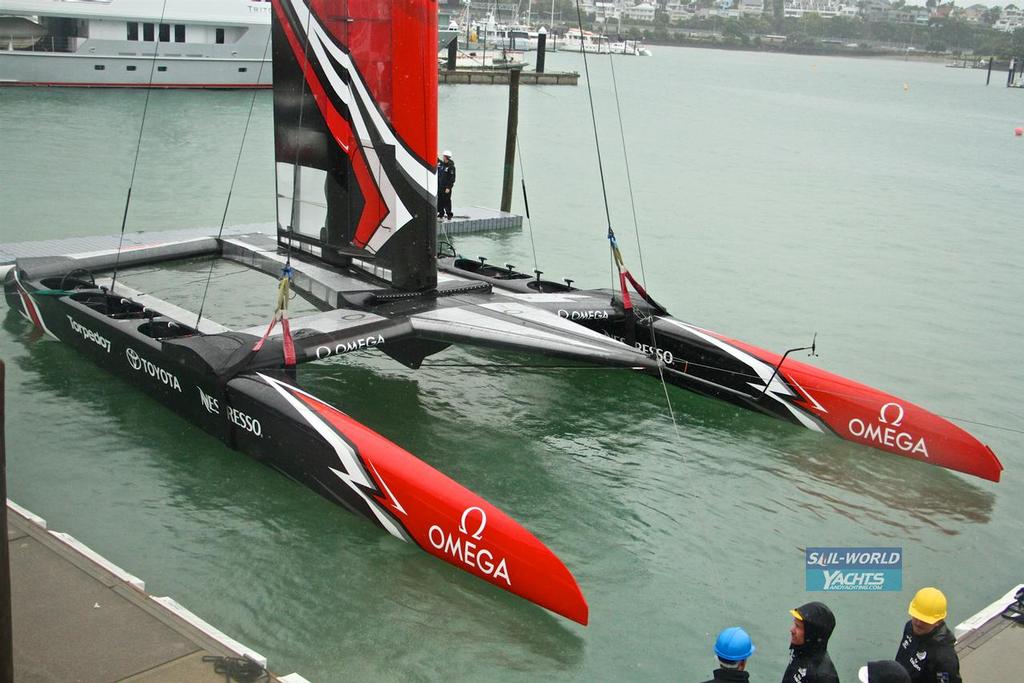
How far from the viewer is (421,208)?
29.3 ft

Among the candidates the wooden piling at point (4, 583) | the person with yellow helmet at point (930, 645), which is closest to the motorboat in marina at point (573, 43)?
the person with yellow helmet at point (930, 645)

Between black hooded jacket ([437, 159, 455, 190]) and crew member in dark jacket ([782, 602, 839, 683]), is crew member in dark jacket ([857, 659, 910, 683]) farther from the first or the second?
black hooded jacket ([437, 159, 455, 190])

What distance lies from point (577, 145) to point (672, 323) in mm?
23660

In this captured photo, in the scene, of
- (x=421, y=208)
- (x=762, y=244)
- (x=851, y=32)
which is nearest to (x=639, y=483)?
(x=421, y=208)

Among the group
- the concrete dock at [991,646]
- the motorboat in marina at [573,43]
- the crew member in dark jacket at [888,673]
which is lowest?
the concrete dock at [991,646]

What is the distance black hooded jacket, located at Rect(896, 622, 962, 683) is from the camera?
442cm

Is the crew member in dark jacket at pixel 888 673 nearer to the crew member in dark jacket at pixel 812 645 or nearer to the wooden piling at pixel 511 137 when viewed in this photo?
the crew member in dark jacket at pixel 812 645

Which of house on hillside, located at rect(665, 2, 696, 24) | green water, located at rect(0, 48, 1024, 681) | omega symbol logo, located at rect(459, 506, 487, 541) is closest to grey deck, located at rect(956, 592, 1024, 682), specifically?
green water, located at rect(0, 48, 1024, 681)

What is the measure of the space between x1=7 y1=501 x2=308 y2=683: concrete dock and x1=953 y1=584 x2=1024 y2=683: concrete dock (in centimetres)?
327

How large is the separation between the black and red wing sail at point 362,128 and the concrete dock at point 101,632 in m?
4.23

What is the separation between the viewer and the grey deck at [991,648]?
17.1 feet

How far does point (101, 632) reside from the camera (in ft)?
16.1

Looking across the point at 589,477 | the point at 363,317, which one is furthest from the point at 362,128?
the point at 589,477

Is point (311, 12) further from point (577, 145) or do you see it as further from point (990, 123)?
point (990, 123)
